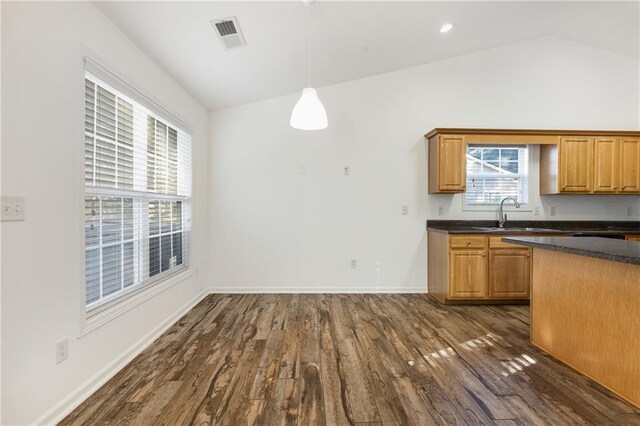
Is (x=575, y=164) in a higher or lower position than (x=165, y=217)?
higher

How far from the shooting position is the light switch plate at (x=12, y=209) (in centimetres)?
136

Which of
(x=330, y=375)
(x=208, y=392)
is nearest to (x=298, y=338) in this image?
(x=330, y=375)

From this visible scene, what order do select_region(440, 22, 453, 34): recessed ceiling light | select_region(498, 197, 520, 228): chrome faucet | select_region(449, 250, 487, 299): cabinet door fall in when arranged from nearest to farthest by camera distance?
select_region(440, 22, 453, 34): recessed ceiling light, select_region(449, 250, 487, 299): cabinet door, select_region(498, 197, 520, 228): chrome faucet

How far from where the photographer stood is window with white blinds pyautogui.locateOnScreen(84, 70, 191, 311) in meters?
2.00

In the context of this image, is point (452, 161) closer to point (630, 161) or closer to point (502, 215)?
point (502, 215)

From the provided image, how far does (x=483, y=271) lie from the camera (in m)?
3.60

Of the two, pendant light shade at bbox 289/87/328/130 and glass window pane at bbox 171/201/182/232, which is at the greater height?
pendant light shade at bbox 289/87/328/130

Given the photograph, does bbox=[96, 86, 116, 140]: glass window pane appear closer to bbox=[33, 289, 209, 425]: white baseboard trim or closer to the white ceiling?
the white ceiling

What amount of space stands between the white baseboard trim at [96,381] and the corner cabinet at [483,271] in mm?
3240

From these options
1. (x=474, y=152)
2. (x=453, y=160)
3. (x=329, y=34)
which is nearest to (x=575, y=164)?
(x=474, y=152)

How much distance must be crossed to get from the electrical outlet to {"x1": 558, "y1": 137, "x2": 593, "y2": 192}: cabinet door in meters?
5.25

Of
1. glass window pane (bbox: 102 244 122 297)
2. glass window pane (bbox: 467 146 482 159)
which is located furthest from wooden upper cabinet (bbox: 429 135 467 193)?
glass window pane (bbox: 102 244 122 297)

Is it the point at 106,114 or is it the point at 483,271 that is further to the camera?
the point at 483,271

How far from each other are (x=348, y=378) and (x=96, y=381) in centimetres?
168
